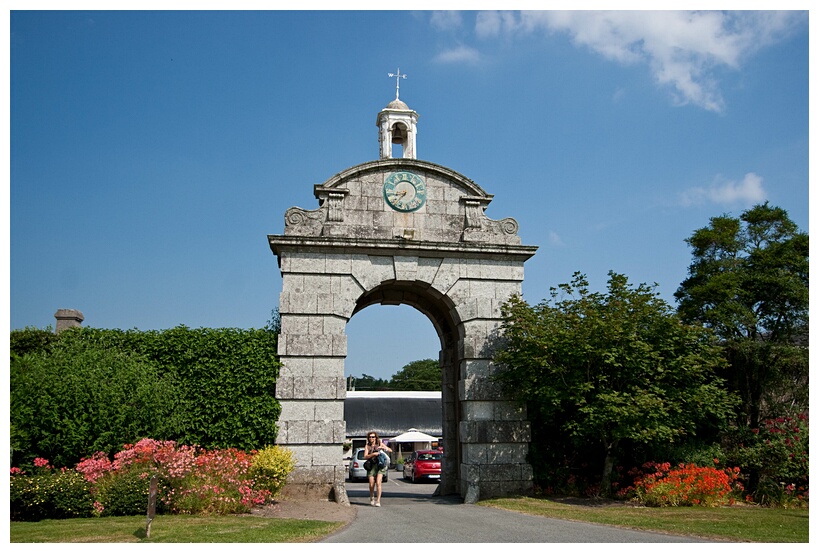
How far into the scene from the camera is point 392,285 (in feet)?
58.5

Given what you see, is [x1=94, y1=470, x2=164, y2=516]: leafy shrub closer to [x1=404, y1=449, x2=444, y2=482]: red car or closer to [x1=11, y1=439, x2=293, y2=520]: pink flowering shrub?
[x1=11, y1=439, x2=293, y2=520]: pink flowering shrub

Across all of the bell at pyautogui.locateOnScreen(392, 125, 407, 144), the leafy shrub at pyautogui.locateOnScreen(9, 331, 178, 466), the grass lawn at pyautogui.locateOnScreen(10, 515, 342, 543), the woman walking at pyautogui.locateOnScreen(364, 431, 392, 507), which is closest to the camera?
the grass lawn at pyautogui.locateOnScreen(10, 515, 342, 543)

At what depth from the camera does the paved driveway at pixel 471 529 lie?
Result: 32.1ft

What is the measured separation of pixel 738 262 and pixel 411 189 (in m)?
9.86

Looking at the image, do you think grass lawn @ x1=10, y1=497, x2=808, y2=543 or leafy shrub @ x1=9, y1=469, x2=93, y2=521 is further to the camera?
leafy shrub @ x1=9, y1=469, x2=93, y2=521

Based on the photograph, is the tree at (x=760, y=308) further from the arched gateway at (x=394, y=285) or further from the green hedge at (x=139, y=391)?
the green hedge at (x=139, y=391)

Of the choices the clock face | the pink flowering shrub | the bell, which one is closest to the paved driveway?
the pink flowering shrub

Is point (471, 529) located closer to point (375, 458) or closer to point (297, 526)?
point (297, 526)

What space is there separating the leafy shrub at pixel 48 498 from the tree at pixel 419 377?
65.9 metres

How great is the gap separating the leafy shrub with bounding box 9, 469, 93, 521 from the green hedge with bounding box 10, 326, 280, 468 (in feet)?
4.57

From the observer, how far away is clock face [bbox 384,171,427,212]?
17031 millimetres

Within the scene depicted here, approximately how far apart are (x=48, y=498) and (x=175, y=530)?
297 cm

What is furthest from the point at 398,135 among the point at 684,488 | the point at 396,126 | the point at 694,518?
the point at 694,518

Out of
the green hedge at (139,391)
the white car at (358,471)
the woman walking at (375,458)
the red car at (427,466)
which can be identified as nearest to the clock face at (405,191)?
the green hedge at (139,391)
